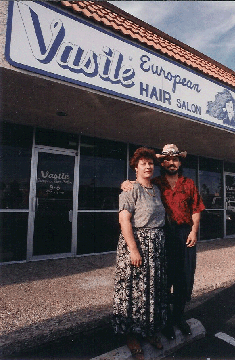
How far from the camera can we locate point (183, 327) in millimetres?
2627

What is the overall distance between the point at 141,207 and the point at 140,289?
73cm

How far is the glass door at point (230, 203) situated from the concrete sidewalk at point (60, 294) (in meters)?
3.82

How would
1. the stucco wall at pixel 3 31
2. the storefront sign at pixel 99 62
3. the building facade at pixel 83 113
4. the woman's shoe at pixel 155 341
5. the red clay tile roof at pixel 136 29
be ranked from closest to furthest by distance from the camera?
the woman's shoe at pixel 155 341, the stucco wall at pixel 3 31, the storefront sign at pixel 99 62, the building facade at pixel 83 113, the red clay tile roof at pixel 136 29

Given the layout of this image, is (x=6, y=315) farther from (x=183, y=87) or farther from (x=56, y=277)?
(x=183, y=87)

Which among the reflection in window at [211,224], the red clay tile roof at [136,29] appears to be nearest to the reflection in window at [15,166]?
the red clay tile roof at [136,29]

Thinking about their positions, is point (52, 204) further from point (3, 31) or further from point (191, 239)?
point (191, 239)

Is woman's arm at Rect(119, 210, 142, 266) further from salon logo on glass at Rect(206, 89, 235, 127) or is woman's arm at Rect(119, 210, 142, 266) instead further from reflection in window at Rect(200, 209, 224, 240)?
reflection in window at Rect(200, 209, 224, 240)

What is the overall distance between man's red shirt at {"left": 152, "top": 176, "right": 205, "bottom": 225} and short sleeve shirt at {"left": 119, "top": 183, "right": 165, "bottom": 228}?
0.79 ft

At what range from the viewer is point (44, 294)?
11.3 feet

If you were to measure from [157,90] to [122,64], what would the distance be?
0.81 m

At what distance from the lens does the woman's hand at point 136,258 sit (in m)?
2.16

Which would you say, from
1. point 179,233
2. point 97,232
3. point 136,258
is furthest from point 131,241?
point 97,232

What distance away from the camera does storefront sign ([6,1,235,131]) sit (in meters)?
3.08

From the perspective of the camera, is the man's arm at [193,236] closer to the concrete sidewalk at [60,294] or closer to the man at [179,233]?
the man at [179,233]
